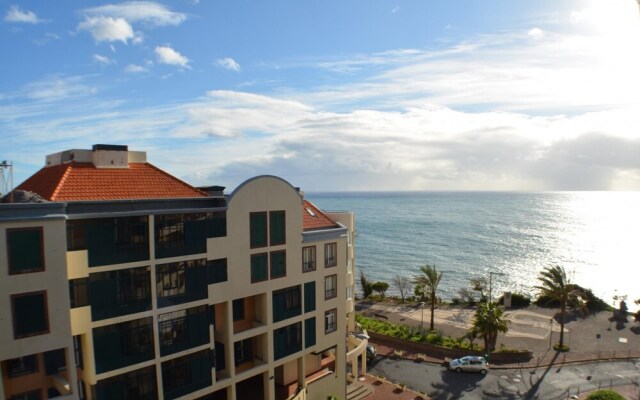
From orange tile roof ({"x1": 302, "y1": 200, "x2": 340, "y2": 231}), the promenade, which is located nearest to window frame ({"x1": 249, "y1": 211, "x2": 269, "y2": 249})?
orange tile roof ({"x1": 302, "y1": 200, "x2": 340, "y2": 231})

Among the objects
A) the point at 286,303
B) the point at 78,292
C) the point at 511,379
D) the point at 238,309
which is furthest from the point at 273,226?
the point at 511,379

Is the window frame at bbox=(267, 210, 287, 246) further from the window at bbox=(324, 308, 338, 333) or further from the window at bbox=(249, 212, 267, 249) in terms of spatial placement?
the window at bbox=(324, 308, 338, 333)

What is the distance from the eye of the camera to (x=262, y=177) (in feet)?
88.6

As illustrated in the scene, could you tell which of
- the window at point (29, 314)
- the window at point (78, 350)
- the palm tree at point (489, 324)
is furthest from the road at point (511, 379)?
the window at point (29, 314)

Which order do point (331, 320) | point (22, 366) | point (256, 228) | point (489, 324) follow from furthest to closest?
point (489, 324) < point (331, 320) < point (256, 228) < point (22, 366)

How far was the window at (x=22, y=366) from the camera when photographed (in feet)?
65.3

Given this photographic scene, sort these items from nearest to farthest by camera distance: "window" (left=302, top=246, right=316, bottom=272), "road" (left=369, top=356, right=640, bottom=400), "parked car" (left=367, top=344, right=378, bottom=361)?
"window" (left=302, top=246, right=316, bottom=272) < "road" (left=369, top=356, right=640, bottom=400) < "parked car" (left=367, top=344, right=378, bottom=361)

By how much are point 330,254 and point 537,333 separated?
33.2 meters

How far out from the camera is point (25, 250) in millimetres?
17938

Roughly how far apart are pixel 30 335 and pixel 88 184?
25.9ft

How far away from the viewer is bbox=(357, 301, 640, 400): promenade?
4341cm

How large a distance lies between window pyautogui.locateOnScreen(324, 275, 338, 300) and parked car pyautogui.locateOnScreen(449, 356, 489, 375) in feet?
55.0

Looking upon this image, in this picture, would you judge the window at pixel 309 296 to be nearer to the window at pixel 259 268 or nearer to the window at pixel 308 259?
the window at pixel 308 259

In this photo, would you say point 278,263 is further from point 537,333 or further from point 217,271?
point 537,333
